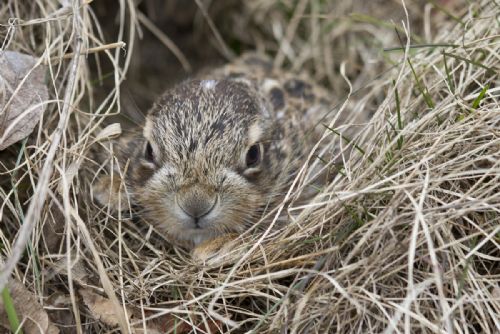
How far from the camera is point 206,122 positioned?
3.58 meters

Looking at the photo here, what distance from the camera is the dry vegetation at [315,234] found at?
3.02m

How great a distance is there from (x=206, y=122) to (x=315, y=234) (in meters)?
0.82

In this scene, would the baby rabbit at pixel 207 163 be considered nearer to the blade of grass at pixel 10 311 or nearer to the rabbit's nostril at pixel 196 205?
the rabbit's nostril at pixel 196 205

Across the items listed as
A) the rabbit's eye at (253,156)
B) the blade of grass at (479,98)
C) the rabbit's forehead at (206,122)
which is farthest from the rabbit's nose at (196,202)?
the blade of grass at (479,98)

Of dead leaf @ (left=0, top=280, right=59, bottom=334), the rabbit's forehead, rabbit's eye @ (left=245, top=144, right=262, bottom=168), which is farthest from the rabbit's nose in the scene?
dead leaf @ (left=0, top=280, right=59, bottom=334)

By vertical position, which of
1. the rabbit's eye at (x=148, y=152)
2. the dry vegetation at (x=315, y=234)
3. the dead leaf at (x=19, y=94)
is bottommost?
the dry vegetation at (x=315, y=234)

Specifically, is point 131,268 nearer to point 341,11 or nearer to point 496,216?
point 496,216

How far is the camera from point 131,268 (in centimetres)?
366

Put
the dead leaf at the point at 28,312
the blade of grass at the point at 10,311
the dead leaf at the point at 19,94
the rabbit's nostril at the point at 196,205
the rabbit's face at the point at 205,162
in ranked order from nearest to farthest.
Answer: the blade of grass at the point at 10,311 → the dead leaf at the point at 28,312 → the rabbit's nostril at the point at 196,205 → the rabbit's face at the point at 205,162 → the dead leaf at the point at 19,94

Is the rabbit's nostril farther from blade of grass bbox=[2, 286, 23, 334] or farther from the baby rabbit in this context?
blade of grass bbox=[2, 286, 23, 334]

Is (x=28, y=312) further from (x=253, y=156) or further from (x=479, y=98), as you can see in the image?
(x=479, y=98)

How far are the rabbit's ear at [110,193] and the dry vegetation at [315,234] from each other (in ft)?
0.17

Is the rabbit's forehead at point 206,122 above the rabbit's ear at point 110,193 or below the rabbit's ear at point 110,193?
above

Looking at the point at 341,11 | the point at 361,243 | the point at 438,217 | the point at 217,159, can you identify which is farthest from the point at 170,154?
the point at 341,11
